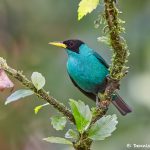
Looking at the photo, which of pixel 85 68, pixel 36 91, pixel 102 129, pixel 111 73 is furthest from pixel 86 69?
pixel 102 129

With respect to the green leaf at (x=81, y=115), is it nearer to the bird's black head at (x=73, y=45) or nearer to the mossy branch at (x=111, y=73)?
the mossy branch at (x=111, y=73)

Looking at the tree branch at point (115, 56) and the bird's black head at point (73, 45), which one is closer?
the tree branch at point (115, 56)

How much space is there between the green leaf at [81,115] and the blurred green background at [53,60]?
2805mm

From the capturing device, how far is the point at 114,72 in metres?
2.26

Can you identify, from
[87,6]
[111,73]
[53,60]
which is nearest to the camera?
[87,6]

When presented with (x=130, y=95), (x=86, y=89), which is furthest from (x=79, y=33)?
(x=86, y=89)

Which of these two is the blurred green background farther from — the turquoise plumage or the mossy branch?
the mossy branch

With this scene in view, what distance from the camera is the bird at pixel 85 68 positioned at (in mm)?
4145

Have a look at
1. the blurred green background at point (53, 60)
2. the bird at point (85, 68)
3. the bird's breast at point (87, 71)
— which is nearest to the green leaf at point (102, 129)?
the bird at point (85, 68)

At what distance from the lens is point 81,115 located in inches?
80.8

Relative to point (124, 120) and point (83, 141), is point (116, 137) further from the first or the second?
point (83, 141)

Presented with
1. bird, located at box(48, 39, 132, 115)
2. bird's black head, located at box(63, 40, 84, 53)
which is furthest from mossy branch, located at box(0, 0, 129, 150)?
bird's black head, located at box(63, 40, 84, 53)

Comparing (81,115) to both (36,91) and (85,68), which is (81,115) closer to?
(36,91)

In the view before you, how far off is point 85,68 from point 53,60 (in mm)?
1766
